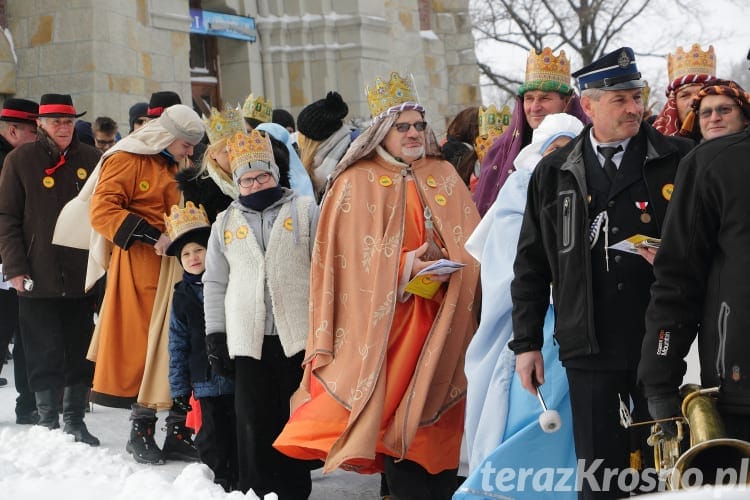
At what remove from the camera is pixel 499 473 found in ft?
14.0

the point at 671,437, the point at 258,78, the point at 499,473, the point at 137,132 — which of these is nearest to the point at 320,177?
the point at 137,132

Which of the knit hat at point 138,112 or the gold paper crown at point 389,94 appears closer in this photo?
the gold paper crown at point 389,94

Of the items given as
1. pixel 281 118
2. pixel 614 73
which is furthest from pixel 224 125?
pixel 281 118

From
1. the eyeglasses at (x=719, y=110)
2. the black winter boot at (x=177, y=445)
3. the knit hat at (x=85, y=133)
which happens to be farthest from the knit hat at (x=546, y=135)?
the knit hat at (x=85, y=133)

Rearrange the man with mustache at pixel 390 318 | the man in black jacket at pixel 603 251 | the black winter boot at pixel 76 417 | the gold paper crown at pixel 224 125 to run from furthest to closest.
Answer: the black winter boot at pixel 76 417, the gold paper crown at pixel 224 125, the man with mustache at pixel 390 318, the man in black jacket at pixel 603 251

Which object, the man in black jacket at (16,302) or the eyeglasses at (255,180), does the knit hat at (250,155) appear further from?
the man in black jacket at (16,302)

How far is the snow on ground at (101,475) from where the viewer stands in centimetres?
528

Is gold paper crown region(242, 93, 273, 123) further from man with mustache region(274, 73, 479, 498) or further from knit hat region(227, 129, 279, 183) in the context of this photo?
man with mustache region(274, 73, 479, 498)

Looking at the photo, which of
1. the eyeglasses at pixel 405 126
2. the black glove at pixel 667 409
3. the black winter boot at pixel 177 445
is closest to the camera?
the black glove at pixel 667 409

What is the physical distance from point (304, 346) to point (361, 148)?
0.94 metres

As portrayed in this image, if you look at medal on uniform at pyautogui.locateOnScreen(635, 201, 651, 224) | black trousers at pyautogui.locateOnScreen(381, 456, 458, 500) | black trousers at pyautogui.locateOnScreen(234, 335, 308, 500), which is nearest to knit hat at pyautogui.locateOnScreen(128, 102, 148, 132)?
black trousers at pyautogui.locateOnScreen(234, 335, 308, 500)

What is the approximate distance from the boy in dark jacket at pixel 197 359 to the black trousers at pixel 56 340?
1.33 meters

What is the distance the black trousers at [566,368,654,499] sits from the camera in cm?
386

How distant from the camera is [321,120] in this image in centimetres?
749
